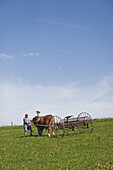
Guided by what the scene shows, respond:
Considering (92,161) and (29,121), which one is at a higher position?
(29,121)

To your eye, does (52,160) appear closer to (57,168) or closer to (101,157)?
(57,168)

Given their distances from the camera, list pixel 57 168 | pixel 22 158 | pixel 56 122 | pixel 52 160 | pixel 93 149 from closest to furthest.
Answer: pixel 57 168, pixel 52 160, pixel 22 158, pixel 93 149, pixel 56 122

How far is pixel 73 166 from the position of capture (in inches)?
400

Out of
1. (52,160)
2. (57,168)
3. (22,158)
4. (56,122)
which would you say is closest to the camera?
(57,168)

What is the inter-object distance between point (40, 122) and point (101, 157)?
1201cm

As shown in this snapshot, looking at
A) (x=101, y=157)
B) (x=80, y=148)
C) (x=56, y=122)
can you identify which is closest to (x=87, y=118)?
(x=56, y=122)

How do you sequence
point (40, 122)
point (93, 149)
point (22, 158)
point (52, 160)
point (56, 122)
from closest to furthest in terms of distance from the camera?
point (52, 160), point (22, 158), point (93, 149), point (56, 122), point (40, 122)

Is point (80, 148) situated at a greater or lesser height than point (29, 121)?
lesser

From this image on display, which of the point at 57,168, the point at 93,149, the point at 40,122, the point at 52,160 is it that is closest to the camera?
the point at 57,168

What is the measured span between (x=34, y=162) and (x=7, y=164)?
1345mm

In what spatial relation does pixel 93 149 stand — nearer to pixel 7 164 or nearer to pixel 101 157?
pixel 101 157

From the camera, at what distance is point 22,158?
12.6m

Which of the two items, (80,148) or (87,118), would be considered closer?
(80,148)

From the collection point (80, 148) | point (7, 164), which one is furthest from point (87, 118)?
point (7, 164)
